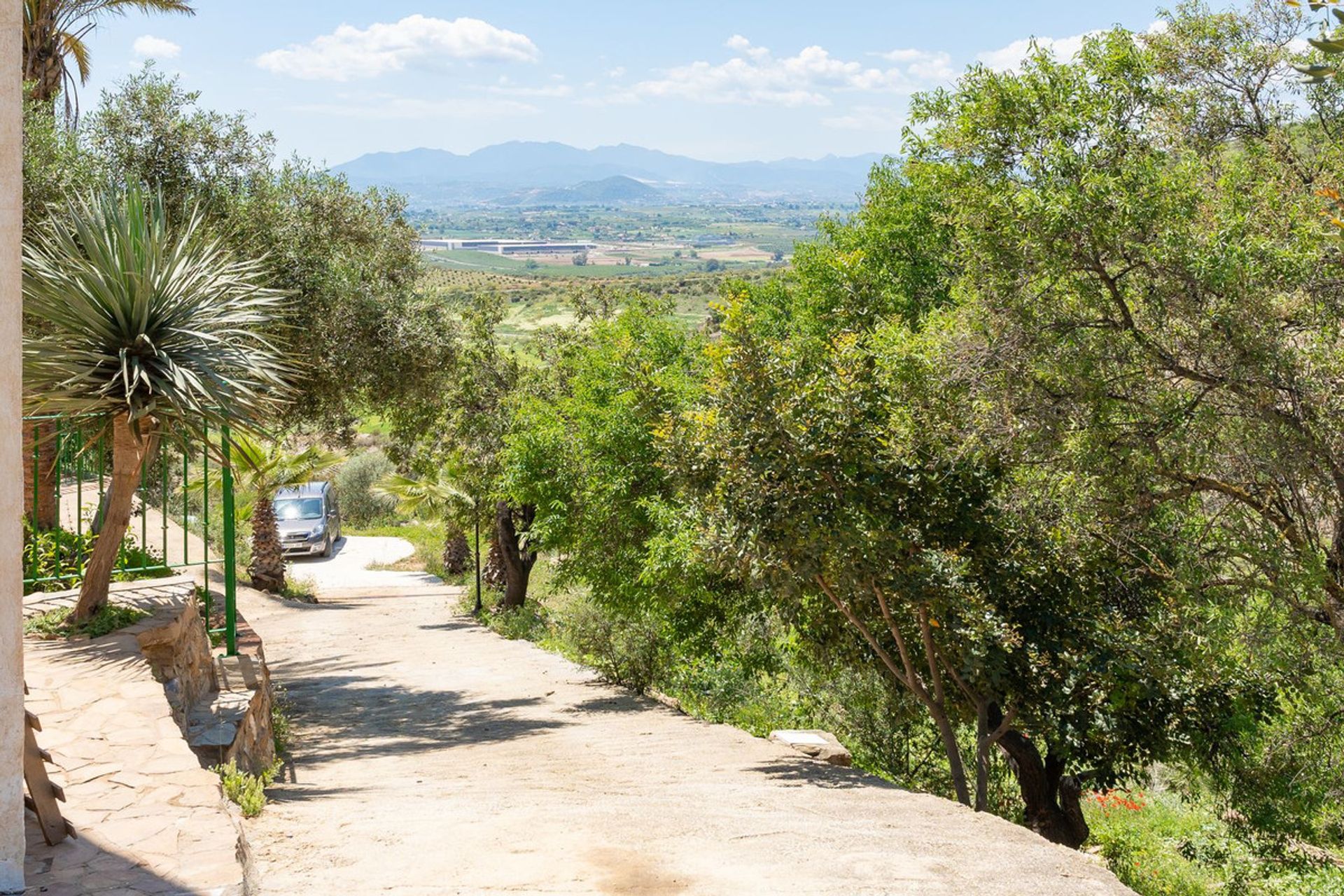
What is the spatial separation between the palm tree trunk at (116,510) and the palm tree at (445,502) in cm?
1653

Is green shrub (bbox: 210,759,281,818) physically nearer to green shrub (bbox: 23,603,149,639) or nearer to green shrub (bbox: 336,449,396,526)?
green shrub (bbox: 23,603,149,639)

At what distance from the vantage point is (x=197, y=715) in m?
7.96

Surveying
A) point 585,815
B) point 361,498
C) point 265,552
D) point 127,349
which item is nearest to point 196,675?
point 127,349

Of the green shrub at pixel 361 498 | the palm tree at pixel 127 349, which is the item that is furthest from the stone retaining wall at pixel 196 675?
the green shrub at pixel 361 498

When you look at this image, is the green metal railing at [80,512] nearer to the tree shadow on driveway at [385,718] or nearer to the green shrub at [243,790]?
the tree shadow on driveway at [385,718]

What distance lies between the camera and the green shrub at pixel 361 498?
45.3 m

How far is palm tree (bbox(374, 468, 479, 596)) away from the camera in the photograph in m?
25.8

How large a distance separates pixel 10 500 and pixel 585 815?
369cm

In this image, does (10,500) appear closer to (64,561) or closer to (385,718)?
(64,561)

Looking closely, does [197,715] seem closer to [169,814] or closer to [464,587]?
[169,814]

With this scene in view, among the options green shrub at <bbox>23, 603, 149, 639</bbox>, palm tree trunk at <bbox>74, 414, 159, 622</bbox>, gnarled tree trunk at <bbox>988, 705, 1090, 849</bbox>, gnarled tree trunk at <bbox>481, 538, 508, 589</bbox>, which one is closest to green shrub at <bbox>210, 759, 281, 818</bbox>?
green shrub at <bbox>23, 603, 149, 639</bbox>

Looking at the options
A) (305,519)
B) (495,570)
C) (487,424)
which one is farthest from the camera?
(305,519)

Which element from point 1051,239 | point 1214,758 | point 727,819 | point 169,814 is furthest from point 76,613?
point 1214,758

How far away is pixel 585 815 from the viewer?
6633 millimetres
